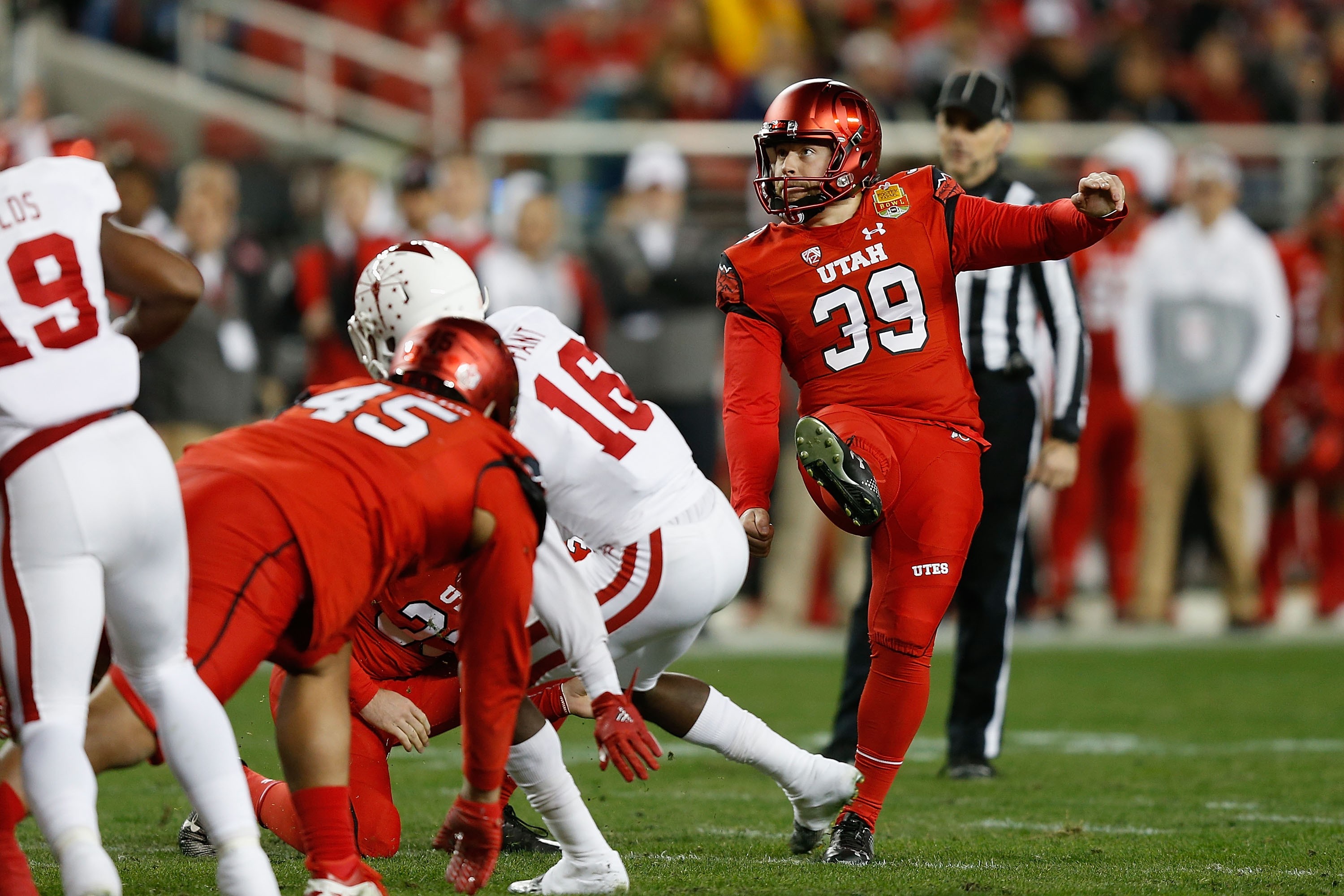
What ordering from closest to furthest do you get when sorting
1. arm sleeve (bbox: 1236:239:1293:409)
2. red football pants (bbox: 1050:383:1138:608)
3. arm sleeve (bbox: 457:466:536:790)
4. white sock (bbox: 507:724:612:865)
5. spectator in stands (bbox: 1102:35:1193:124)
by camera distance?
arm sleeve (bbox: 457:466:536:790) < white sock (bbox: 507:724:612:865) < arm sleeve (bbox: 1236:239:1293:409) < red football pants (bbox: 1050:383:1138:608) < spectator in stands (bbox: 1102:35:1193:124)

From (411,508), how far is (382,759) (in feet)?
4.37

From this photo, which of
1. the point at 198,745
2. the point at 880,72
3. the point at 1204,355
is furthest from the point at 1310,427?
the point at 198,745

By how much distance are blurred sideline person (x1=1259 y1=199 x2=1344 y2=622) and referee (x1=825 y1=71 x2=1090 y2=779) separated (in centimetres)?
484

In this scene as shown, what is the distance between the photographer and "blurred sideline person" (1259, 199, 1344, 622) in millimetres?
10188

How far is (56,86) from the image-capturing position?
38.9ft

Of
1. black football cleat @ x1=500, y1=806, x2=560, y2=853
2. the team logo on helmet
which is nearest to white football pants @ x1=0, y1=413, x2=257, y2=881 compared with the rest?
the team logo on helmet

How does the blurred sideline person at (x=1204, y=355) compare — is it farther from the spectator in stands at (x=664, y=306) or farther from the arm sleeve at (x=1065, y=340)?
the arm sleeve at (x=1065, y=340)

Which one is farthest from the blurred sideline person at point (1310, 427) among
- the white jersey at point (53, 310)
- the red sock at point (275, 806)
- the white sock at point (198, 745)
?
the white jersey at point (53, 310)

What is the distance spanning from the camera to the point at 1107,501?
10453 millimetres

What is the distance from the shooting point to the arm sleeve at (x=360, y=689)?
13.6 feet

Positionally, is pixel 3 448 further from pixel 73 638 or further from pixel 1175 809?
pixel 1175 809

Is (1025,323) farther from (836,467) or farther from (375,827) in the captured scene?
(375,827)

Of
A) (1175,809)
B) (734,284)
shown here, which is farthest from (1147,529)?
(734,284)

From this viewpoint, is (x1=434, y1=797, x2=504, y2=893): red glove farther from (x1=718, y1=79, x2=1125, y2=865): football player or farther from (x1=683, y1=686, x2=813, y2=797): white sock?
(x1=718, y1=79, x2=1125, y2=865): football player
